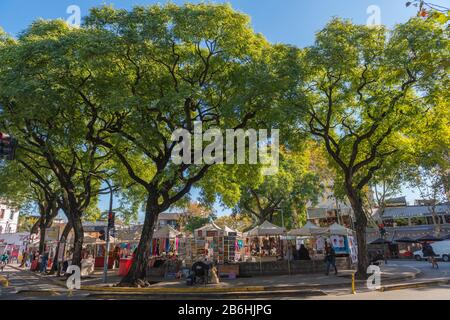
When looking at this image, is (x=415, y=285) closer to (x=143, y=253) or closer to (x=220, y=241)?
(x=220, y=241)

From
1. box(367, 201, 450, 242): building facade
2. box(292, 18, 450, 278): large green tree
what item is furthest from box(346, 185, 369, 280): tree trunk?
box(367, 201, 450, 242): building facade

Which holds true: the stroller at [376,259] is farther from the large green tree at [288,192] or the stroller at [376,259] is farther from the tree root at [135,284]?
the tree root at [135,284]

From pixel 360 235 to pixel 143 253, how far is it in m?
11.7

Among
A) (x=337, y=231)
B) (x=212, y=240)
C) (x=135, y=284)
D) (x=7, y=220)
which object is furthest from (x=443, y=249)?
(x=7, y=220)

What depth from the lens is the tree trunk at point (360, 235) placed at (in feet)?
57.8

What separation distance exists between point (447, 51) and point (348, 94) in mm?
4695

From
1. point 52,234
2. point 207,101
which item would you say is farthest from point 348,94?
point 52,234

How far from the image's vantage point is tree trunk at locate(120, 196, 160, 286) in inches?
659

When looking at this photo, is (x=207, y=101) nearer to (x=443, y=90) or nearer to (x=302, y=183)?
(x=443, y=90)

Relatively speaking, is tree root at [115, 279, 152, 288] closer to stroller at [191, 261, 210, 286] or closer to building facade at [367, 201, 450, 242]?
stroller at [191, 261, 210, 286]

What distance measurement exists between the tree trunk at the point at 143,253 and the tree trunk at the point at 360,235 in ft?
35.8

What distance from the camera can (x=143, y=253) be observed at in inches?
680

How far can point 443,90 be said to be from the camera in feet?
52.3

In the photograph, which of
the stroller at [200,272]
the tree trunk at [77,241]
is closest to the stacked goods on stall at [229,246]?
the stroller at [200,272]
